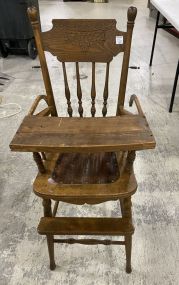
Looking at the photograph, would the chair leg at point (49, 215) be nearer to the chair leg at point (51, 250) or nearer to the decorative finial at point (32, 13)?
the chair leg at point (51, 250)

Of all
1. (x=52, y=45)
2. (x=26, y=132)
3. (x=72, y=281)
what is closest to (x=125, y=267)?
(x=72, y=281)

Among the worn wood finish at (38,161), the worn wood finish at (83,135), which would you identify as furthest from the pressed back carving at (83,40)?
the worn wood finish at (38,161)

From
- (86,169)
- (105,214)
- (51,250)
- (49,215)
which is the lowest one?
(105,214)

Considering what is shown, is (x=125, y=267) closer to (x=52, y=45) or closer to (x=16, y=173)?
(x=16, y=173)

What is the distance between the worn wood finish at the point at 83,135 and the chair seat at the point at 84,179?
0.23 metres

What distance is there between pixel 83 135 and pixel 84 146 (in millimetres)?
69

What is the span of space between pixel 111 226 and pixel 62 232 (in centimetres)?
21

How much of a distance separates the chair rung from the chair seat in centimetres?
15

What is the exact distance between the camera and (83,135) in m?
0.93

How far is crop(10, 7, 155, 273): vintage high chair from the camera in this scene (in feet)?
2.97

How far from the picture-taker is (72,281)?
1282 mm

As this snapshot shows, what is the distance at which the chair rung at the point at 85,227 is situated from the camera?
1144 mm

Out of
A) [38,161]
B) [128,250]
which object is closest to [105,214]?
[128,250]

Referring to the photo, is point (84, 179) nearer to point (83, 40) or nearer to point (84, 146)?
point (84, 146)
